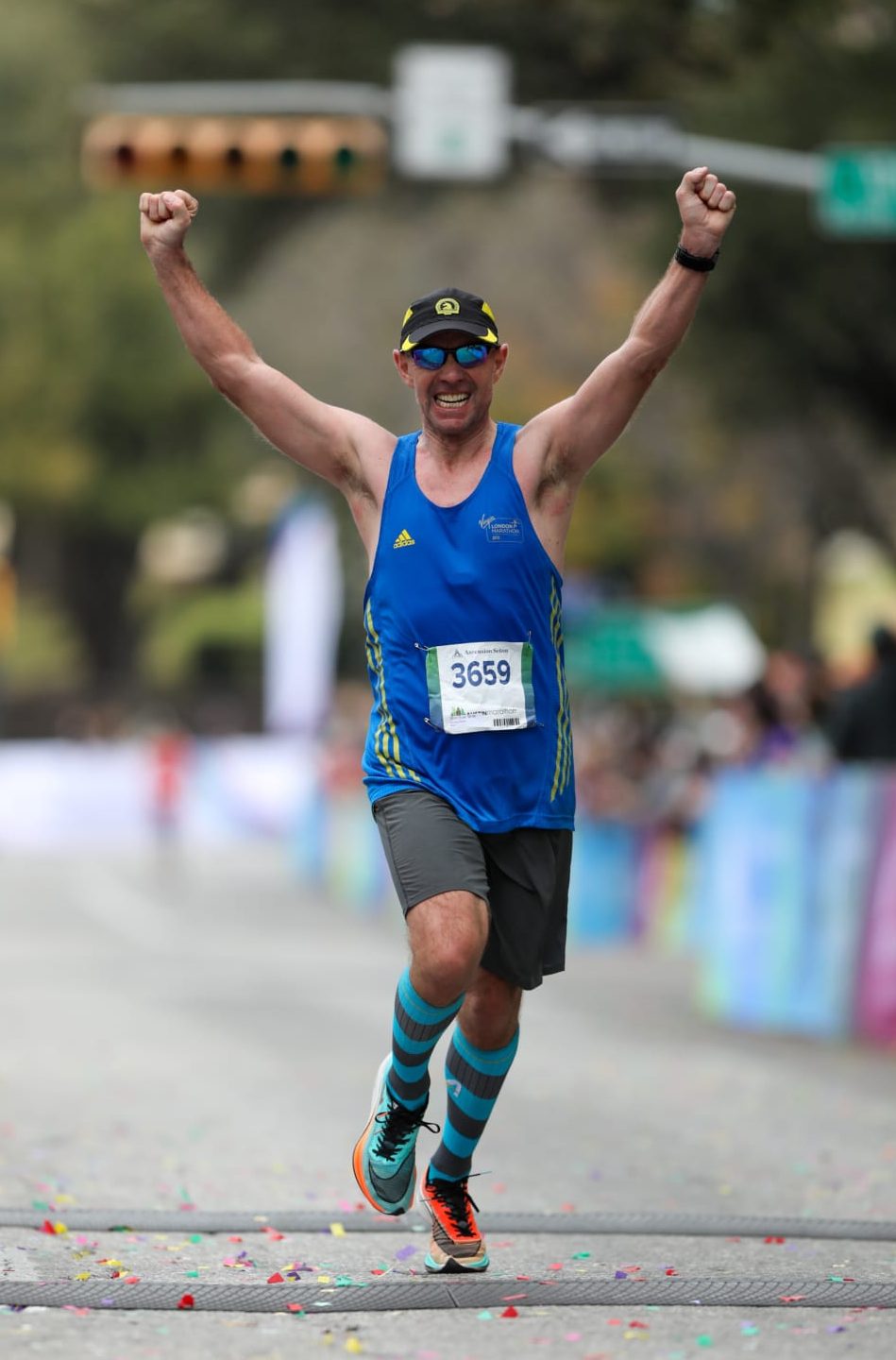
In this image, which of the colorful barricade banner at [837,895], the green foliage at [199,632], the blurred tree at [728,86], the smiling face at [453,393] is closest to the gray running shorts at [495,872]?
the smiling face at [453,393]

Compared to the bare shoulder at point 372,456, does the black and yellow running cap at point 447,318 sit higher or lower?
higher

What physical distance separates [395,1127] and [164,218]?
7.08 feet

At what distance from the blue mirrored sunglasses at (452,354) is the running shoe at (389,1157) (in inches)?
61.1

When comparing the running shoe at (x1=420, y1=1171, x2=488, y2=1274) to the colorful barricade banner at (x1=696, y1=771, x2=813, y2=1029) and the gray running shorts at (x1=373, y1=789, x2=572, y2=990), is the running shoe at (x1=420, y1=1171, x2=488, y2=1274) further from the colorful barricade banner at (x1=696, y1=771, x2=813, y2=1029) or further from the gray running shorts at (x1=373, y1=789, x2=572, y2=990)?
the colorful barricade banner at (x1=696, y1=771, x2=813, y2=1029)

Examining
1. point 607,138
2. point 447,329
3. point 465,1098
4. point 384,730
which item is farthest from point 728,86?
point 465,1098

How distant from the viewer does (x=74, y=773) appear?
41125mm

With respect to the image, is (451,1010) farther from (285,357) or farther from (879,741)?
(285,357)

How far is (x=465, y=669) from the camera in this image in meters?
6.15

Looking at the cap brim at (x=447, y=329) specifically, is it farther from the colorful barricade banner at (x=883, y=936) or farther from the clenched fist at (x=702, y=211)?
the colorful barricade banner at (x=883, y=936)

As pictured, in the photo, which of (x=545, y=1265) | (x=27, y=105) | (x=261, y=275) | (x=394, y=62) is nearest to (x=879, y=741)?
(x=545, y=1265)

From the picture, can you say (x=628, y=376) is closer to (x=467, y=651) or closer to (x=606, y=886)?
(x=467, y=651)

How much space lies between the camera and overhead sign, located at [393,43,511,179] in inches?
693

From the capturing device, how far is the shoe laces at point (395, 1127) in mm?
6180

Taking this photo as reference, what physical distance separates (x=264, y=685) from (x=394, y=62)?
4436 cm
